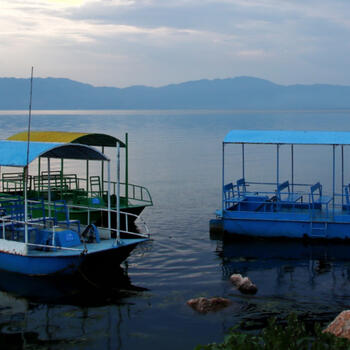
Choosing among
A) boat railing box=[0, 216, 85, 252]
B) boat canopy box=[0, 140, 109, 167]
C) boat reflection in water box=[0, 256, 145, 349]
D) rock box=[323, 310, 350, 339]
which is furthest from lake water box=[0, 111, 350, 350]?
boat canopy box=[0, 140, 109, 167]

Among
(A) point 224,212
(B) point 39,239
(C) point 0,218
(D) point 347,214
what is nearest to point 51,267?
(B) point 39,239

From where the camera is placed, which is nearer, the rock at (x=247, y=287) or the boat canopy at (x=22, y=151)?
the rock at (x=247, y=287)

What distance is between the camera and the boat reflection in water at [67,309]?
498 inches

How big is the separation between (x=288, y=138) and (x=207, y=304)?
30.9ft

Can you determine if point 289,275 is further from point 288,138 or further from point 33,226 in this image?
point 33,226

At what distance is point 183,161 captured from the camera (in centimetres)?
5734

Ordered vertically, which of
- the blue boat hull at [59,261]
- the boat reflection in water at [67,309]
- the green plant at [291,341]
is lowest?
the boat reflection in water at [67,309]

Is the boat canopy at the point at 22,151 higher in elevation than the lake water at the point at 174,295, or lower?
higher

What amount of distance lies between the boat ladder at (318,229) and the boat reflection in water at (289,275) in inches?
20.5

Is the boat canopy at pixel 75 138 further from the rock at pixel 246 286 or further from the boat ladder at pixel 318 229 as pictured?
the rock at pixel 246 286

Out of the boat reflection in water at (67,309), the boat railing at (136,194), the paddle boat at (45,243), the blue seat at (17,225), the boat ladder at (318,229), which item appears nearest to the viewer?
the boat reflection in water at (67,309)

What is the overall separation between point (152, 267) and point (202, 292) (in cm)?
300

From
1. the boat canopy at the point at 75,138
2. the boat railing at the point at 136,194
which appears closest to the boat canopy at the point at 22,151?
the boat canopy at the point at 75,138

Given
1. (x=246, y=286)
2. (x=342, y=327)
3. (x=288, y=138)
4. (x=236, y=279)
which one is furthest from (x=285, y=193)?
(x=342, y=327)
